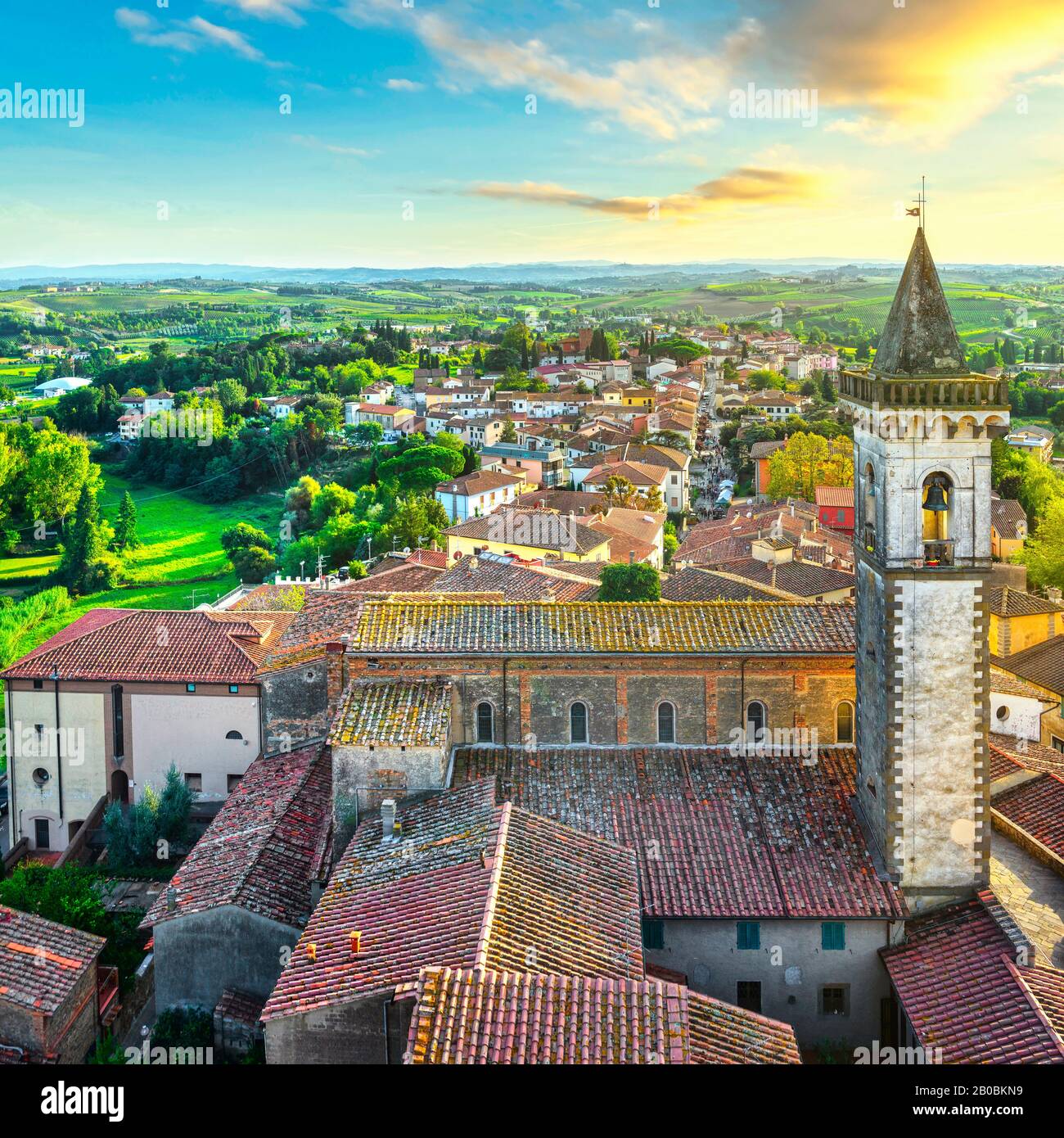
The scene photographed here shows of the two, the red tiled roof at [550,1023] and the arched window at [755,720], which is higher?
the arched window at [755,720]

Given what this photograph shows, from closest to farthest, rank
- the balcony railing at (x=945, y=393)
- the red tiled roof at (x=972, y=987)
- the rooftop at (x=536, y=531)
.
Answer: the red tiled roof at (x=972, y=987)
the balcony railing at (x=945, y=393)
the rooftop at (x=536, y=531)

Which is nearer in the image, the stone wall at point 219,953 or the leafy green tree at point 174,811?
the stone wall at point 219,953

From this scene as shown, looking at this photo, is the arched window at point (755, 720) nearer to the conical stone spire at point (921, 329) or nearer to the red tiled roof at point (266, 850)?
the conical stone spire at point (921, 329)

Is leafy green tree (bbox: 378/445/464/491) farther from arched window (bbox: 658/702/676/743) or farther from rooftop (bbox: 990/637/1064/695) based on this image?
arched window (bbox: 658/702/676/743)

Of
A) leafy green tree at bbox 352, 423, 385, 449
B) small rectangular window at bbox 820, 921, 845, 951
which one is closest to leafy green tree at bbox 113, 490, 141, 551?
leafy green tree at bbox 352, 423, 385, 449

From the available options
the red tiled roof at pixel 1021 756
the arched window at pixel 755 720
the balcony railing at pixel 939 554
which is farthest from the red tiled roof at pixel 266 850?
the red tiled roof at pixel 1021 756

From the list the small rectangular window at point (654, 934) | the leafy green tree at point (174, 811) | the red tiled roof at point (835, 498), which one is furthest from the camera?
the red tiled roof at point (835, 498)
